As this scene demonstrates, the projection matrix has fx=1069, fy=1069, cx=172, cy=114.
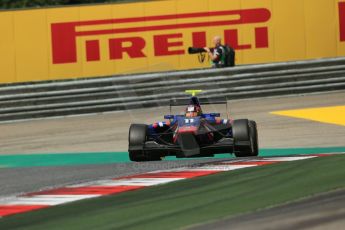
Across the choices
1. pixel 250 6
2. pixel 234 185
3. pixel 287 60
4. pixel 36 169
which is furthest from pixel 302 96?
pixel 234 185

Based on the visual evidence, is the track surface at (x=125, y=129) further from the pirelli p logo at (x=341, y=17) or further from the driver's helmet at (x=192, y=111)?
the driver's helmet at (x=192, y=111)

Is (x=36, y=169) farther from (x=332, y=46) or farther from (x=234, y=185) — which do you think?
(x=332, y=46)

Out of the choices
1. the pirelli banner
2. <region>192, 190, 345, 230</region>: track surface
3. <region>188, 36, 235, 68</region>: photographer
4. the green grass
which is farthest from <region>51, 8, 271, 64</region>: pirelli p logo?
<region>192, 190, 345, 230</region>: track surface

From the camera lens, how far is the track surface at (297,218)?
307 inches

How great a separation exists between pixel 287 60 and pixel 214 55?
179cm

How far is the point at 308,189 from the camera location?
9.64 metres

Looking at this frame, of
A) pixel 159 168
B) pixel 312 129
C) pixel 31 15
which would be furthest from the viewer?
pixel 31 15

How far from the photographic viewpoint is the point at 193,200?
10031 mm

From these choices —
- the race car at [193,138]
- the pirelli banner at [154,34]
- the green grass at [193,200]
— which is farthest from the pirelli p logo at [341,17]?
the green grass at [193,200]

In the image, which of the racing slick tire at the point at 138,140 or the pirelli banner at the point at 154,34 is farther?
the pirelli banner at the point at 154,34

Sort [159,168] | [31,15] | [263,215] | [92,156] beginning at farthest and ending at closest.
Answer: [31,15], [92,156], [159,168], [263,215]

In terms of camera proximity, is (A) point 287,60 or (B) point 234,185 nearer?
(B) point 234,185

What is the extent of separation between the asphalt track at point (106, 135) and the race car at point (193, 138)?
26cm

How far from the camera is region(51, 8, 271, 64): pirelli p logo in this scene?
73.1ft
